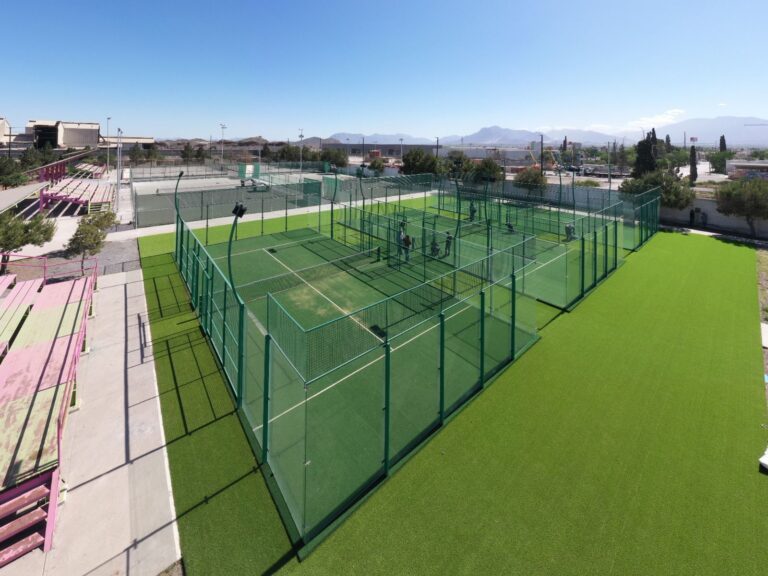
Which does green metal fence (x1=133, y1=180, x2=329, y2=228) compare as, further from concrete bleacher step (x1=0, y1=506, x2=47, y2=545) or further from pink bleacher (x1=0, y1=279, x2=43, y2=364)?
concrete bleacher step (x1=0, y1=506, x2=47, y2=545)

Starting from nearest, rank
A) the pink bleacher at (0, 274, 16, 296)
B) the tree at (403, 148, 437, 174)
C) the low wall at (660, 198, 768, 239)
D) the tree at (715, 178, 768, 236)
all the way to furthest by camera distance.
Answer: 1. the pink bleacher at (0, 274, 16, 296)
2. the tree at (715, 178, 768, 236)
3. the low wall at (660, 198, 768, 239)
4. the tree at (403, 148, 437, 174)

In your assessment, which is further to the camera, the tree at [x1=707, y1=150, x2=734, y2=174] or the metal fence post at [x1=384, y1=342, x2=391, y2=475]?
the tree at [x1=707, y1=150, x2=734, y2=174]

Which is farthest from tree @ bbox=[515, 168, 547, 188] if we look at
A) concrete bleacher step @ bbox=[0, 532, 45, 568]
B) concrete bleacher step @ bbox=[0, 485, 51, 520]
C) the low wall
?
concrete bleacher step @ bbox=[0, 532, 45, 568]

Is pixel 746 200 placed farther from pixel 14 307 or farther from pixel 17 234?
pixel 17 234

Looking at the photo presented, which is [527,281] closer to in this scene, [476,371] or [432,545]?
[476,371]

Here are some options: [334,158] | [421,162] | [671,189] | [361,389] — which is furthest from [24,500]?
[334,158]

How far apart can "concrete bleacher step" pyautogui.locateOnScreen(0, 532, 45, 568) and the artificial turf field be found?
2.02 meters

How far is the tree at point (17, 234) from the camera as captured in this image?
16.1m

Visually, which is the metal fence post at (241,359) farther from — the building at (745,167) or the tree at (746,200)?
the building at (745,167)

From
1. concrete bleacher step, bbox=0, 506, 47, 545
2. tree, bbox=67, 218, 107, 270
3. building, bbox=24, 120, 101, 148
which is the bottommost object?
concrete bleacher step, bbox=0, 506, 47, 545

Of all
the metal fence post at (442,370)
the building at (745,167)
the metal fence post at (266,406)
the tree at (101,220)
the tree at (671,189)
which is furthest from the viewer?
the building at (745,167)

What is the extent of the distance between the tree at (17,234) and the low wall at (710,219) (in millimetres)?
40641

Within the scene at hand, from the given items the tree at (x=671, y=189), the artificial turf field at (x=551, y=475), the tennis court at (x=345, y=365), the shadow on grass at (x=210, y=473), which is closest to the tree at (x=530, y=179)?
the tree at (x=671, y=189)

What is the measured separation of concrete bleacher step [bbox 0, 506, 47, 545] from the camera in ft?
19.2
